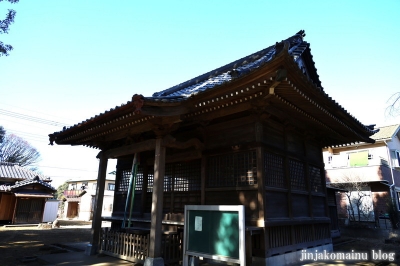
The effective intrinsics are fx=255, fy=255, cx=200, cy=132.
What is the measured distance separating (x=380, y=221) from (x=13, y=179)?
31.3m

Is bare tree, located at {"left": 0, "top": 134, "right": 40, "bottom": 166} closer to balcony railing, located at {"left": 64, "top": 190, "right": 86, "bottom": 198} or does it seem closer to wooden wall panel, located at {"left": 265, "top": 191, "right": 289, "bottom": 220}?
balcony railing, located at {"left": 64, "top": 190, "right": 86, "bottom": 198}

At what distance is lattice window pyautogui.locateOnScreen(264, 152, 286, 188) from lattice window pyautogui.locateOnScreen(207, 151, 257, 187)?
0.37 m

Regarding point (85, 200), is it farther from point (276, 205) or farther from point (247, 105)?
point (247, 105)

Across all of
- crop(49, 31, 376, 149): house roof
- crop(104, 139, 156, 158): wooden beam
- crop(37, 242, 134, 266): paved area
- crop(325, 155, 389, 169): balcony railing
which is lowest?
crop(37, 242, 134, 266): paved area

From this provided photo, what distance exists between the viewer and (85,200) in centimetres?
3538

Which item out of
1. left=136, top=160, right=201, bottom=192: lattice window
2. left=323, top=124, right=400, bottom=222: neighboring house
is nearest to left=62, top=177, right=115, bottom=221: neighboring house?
left=323, top=124, right=400, bottom=222: neighboring house

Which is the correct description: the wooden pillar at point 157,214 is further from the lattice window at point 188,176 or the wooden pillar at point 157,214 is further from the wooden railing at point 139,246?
the lattice window at point 188,176

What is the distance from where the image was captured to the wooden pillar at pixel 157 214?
568 cm

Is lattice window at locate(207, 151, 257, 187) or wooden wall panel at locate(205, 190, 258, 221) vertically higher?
lattice window at locate(207, 151, 257, 187)

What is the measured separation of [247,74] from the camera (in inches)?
188

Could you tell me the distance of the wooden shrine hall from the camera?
5.51 meters

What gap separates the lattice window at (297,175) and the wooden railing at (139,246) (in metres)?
3.50

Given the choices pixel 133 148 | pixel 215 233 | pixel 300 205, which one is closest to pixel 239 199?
pixel 215 233

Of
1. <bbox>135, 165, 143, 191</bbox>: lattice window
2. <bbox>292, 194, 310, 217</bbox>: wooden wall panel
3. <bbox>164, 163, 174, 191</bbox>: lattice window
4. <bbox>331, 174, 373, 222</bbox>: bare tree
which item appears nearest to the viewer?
<bbox>292, 194, 310, 217</bbox>: wooden wall panel
